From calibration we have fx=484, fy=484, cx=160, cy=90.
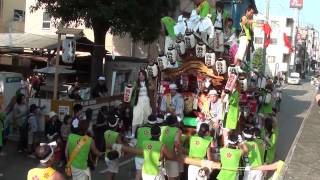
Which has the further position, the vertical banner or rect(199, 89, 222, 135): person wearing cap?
the vertical banner

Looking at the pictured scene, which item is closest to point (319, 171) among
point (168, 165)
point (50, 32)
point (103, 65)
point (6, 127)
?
point (168, 165)

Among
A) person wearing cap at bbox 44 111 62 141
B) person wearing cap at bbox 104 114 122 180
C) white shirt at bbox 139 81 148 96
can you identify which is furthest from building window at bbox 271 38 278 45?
person wearing cap at bbox 104 114 122 180

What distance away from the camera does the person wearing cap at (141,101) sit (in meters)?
11.9

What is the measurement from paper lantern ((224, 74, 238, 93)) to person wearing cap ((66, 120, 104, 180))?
146 inches

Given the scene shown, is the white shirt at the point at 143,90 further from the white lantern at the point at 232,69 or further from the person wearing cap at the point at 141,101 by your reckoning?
the white lantern at the point at 232,69

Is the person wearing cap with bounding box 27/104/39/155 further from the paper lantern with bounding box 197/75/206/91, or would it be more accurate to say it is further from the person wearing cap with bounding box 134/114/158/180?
the person wearing cap with bounding box 134/114/158/180

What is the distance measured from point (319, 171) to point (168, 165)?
266 inches

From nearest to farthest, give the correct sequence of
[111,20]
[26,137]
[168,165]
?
[168,165] < [26,137] < [111,20]

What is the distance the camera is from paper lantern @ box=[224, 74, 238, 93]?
10836mm

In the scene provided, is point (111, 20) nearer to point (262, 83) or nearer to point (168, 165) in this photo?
point (262, 83)

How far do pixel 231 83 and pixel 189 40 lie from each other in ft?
6.03

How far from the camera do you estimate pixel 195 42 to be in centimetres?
1203

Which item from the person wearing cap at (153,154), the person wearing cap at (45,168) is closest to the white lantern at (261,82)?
the person wearing cap at (153,154)

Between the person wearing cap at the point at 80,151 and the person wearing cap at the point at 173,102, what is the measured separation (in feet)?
12.1
